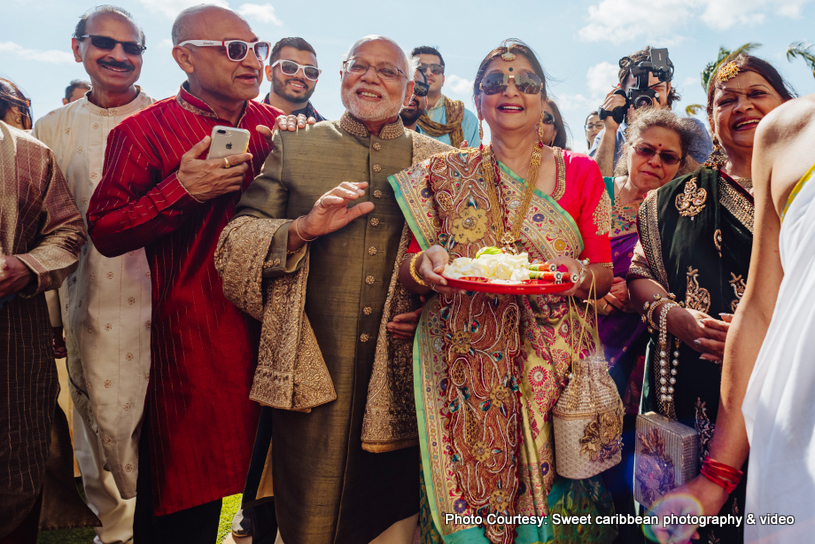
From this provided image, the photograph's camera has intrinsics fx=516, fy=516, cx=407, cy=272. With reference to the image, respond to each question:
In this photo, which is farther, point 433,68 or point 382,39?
point 433,68

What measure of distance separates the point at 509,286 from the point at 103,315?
2329 millimetres

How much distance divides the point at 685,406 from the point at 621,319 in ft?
2.79

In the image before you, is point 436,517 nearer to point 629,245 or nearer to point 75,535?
point 629,245

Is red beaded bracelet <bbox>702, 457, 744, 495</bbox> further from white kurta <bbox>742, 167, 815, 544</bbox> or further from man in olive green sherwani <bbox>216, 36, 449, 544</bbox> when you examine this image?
man in olive green sherwani <bbox>216, 36, 449, 544</bbox>

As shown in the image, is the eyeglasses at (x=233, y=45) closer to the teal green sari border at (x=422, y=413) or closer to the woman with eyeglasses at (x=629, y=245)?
the teal green sari border at (x=422, y=413)

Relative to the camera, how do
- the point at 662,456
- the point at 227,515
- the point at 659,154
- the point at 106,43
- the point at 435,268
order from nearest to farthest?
the point at 662,456
the point at 435,268
the point at 106,43
the point at 659,154
the point at 227,515

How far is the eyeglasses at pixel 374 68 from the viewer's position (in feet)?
7.93

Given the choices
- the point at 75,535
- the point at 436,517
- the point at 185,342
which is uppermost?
the point at 185,342

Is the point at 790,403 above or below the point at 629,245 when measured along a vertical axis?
below

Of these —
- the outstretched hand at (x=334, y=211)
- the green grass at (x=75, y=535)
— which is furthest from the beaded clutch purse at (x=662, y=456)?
the green grass at (x=75, y=535)

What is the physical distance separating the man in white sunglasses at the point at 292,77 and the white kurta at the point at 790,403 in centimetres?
400

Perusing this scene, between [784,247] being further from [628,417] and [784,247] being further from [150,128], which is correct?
[150,128]

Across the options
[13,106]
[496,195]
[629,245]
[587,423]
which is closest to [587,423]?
[587,423]

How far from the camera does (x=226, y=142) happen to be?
93.1 inches
